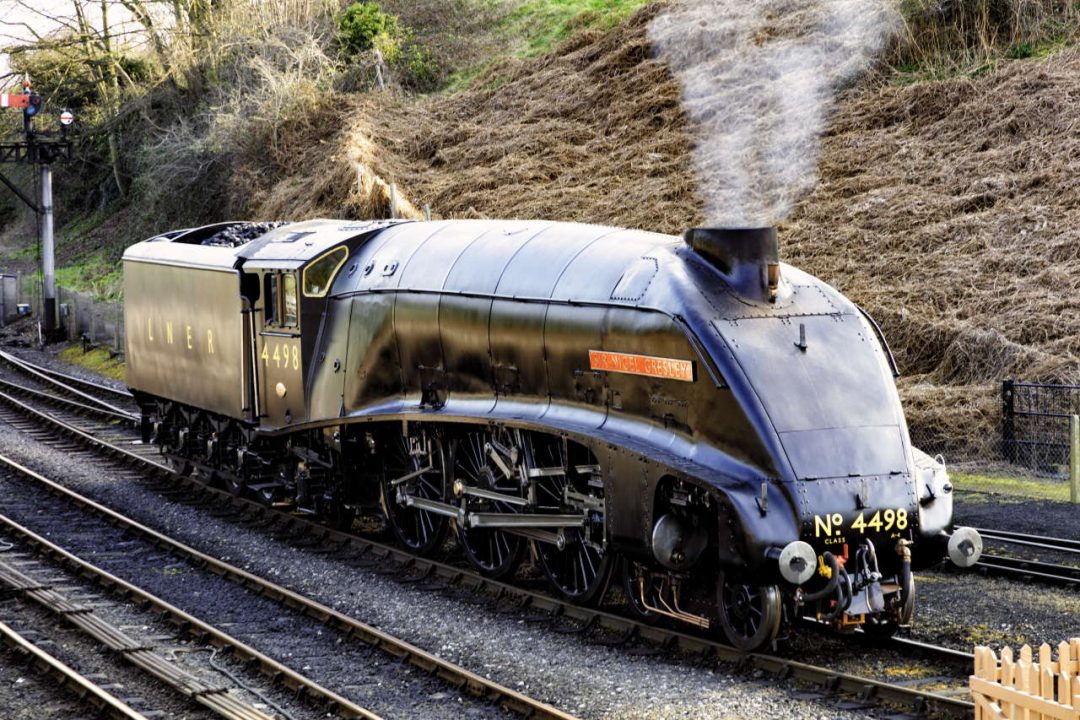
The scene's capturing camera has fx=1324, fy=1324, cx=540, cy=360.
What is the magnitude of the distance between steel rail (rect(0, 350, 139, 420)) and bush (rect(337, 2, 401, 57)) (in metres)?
15.0

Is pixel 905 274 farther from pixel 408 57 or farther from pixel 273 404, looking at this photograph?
pixel 408 57

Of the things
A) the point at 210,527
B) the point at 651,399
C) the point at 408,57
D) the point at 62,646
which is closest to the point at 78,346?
the point at 408,57

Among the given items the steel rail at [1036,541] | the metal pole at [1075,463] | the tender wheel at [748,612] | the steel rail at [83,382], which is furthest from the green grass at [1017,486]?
the steel rail at [83,382]

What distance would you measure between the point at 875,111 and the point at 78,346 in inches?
850

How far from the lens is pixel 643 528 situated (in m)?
10.1

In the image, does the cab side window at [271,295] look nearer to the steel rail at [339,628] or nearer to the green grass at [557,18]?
the steel rail at [339,628]

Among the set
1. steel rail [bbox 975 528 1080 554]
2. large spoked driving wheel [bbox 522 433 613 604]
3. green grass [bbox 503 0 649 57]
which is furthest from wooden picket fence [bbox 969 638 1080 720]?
green grass [bbox 503 0 649 57]

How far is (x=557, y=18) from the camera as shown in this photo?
42875 mm

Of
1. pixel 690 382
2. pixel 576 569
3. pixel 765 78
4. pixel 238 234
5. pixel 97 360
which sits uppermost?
pixel 765 78

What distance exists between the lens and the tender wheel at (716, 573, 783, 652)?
9516 millimetres

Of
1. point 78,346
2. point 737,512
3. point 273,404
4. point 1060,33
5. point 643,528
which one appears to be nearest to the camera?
point 737,512

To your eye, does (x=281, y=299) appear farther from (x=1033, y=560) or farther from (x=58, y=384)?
(x=58, y=384)

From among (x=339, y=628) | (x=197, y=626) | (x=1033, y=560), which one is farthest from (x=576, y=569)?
(x=1033, y=560)

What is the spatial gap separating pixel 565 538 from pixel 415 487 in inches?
119
